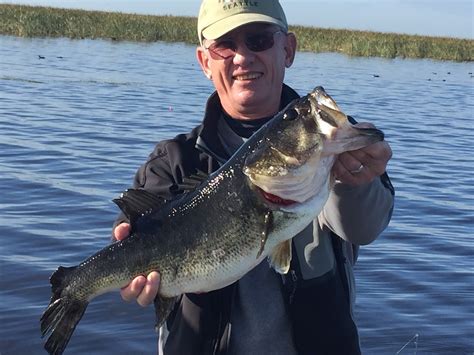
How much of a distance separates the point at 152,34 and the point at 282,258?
48293mm

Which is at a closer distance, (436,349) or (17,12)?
(436,349)

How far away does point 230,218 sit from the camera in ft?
10.9

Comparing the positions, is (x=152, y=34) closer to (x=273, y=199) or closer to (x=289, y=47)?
(x=289, y=47)

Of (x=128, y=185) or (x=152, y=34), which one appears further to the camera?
(x=152, y=34)

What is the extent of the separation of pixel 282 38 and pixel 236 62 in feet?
1.00

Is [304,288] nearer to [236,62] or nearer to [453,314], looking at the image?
[236,62]

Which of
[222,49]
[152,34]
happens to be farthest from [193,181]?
[152,34]

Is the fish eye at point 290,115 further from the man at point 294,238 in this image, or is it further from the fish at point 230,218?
the man at point 294,238

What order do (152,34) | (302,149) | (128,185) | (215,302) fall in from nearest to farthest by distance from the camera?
(302,149) → (215,302) → (128,185) → (152,34)

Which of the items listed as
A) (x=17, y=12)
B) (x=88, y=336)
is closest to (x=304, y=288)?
(x=88, y=336)

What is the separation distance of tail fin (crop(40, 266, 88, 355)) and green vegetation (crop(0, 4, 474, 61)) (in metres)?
41.3

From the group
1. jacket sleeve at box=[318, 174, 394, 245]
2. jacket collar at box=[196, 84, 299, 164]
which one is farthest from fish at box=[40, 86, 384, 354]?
jacket collar at box=[196, 84, 299, 164]

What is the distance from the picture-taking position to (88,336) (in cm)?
682

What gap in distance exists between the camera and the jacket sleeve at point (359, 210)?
342cm
